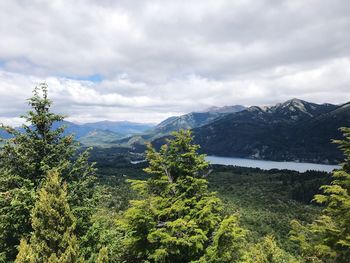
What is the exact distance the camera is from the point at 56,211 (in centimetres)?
1556

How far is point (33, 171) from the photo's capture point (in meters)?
19.1

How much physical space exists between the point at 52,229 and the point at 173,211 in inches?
293

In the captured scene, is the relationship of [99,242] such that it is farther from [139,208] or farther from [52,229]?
[52,229]

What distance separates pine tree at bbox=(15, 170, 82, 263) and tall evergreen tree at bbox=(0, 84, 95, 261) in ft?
6.26

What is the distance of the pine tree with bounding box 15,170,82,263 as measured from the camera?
48.8 feet

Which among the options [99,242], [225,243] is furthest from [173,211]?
[99,242]

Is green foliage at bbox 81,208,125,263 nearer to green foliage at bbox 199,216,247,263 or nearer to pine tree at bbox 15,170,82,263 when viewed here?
pine tree at bbox 15,170,82,263

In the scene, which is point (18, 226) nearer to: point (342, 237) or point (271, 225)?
point (342, 237)

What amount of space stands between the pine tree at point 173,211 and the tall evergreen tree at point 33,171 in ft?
10.9

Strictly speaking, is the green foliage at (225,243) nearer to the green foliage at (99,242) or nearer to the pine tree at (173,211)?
the pine tree at (173,211)

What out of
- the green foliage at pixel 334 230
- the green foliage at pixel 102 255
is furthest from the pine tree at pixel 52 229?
the green foliage at pixel 334 230

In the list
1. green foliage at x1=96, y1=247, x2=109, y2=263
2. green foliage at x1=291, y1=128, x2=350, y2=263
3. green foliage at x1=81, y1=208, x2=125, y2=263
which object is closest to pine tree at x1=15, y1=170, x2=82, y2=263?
green foliage at x1=96, y1=247, x2=109, y2=263

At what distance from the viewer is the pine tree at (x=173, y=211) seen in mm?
18719

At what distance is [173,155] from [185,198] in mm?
3252
